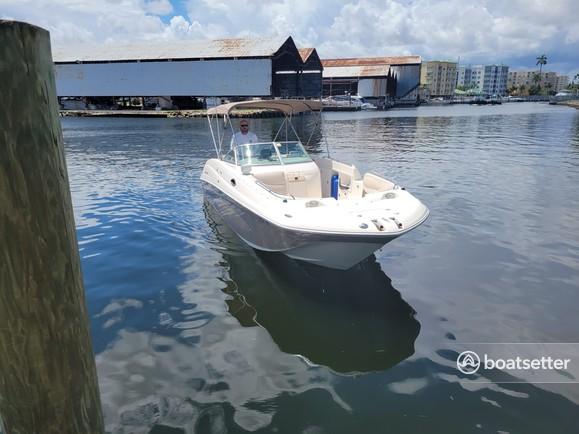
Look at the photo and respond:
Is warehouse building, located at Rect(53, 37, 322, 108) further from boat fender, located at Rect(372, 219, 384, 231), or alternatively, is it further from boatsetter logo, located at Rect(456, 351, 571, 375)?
boatsetter logo, located at Rect(456, 351, 571, 375)

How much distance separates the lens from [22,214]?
204cm

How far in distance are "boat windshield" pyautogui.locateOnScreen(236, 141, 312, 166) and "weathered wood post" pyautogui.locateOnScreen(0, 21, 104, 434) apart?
6.71 metres

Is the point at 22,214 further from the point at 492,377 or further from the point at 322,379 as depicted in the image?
the point at 492,377

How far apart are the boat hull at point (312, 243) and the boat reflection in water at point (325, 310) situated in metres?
0.55

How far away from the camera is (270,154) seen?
357 inches

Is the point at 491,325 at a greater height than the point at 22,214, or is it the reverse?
the point at 22,214

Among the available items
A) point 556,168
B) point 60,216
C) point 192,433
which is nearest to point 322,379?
point 192,433

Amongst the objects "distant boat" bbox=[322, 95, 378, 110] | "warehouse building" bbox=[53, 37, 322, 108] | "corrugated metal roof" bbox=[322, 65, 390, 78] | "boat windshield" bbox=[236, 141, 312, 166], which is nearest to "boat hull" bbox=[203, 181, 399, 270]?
"boat windshield" bbox=[236, 141, 312, 166]

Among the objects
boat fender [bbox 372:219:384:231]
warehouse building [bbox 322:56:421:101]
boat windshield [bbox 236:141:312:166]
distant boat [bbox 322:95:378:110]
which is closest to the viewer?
boat fender [bbox 372:219:384:231]

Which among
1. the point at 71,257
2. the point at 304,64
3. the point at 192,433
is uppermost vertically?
the point at 304,64

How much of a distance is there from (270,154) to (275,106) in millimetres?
1470

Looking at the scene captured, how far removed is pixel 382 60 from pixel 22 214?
355 ft

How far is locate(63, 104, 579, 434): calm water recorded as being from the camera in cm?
413

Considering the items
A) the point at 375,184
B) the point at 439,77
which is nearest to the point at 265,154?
the point at 375,184
